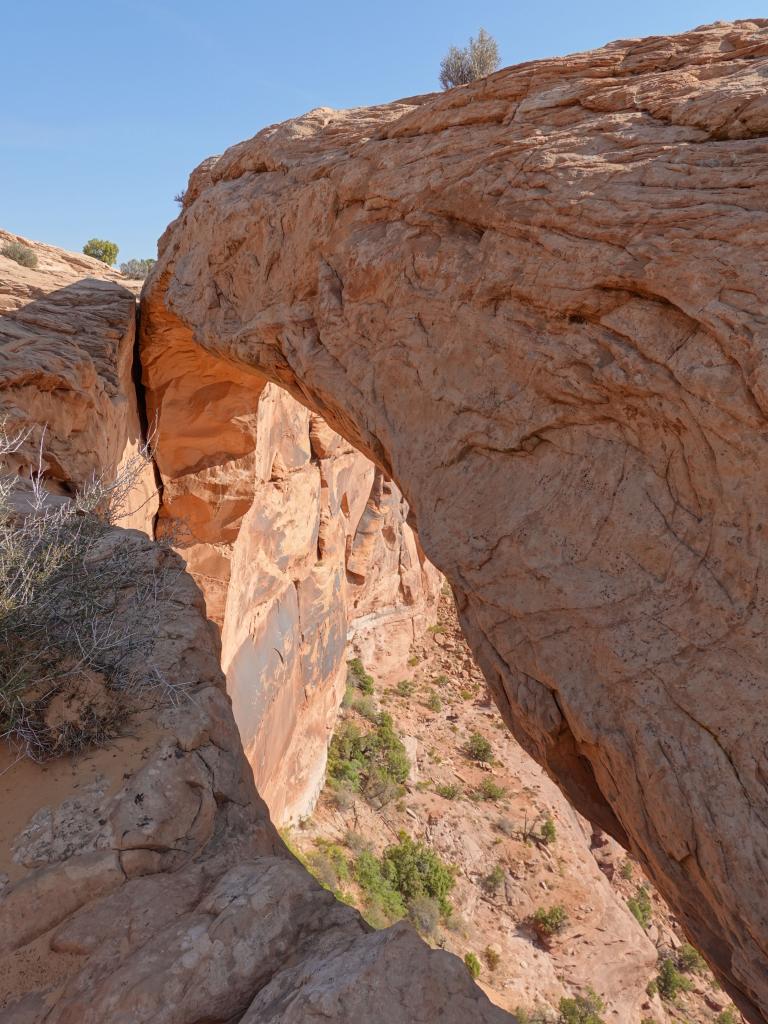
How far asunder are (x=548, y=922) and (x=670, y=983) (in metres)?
2.69

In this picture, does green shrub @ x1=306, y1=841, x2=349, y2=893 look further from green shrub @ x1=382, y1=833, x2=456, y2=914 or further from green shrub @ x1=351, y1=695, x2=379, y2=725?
green shrub @ x1=351, y1=695, x2=379, y2=725

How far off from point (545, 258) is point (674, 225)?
820 millimetres

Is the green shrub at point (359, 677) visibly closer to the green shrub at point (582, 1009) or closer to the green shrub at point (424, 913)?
the green shrub at point (424, 913)

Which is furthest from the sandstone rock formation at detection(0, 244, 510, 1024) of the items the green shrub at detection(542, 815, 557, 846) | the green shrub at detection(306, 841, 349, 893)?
the green shrub at detection(542, 815, 557, 846)

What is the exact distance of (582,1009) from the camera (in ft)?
32.4

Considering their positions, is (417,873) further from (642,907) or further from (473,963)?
(642,907)

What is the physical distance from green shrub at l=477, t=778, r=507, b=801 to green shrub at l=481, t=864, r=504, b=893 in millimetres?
1728

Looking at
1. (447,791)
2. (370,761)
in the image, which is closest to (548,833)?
(447,791)

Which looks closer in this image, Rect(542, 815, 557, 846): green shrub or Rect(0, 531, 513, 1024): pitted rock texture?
Rect(0, 531, 513, 1024): pitted rock texture

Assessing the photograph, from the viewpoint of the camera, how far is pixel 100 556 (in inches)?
191

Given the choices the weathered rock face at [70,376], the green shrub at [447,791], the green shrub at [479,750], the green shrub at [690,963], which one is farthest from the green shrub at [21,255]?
the green shrub at [690,963]

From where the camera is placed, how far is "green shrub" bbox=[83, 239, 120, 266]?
18625mm

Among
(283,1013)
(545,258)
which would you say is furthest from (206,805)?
(545,258)

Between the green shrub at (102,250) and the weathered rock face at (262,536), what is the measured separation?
407 inches
